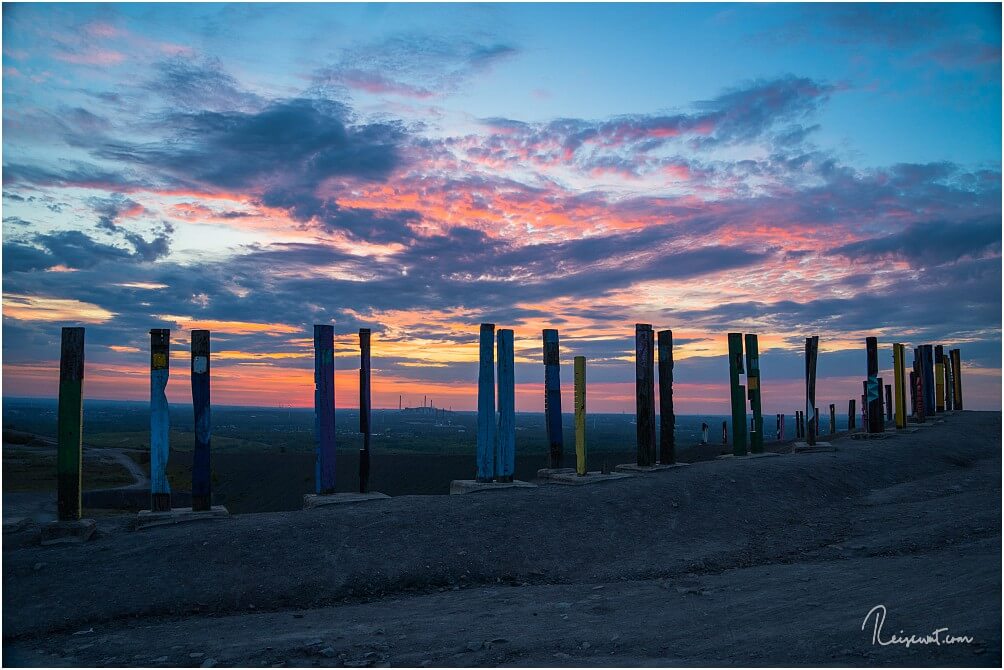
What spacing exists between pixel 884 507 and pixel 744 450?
5148 mm

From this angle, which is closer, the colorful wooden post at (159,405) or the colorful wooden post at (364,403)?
Result: the colorful wooden post at (159,405)

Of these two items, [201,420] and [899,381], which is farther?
[899,381]

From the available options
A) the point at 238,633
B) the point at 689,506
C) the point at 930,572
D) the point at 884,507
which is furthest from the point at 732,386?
the point at 238,633

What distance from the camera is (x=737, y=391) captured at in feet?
58.9

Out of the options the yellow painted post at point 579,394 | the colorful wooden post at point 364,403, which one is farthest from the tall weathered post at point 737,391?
the colorful wooden post at point 364,403

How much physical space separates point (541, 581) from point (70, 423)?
7.06 metres

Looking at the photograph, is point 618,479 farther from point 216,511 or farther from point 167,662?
point 167,662

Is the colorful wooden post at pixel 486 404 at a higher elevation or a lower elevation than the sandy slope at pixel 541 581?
higher

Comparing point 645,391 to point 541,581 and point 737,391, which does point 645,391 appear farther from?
point 541,581

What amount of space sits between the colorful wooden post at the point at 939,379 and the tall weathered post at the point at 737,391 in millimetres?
19719

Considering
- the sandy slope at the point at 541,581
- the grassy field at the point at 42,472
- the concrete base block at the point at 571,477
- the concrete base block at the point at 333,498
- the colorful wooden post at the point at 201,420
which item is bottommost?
the grassy field at the point at 42,472

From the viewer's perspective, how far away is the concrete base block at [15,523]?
9.62 metres

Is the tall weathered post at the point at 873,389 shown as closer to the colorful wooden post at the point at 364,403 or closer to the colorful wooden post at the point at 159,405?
the colorful wooden post at the point at 364,403

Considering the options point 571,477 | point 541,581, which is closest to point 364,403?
point 571,477
